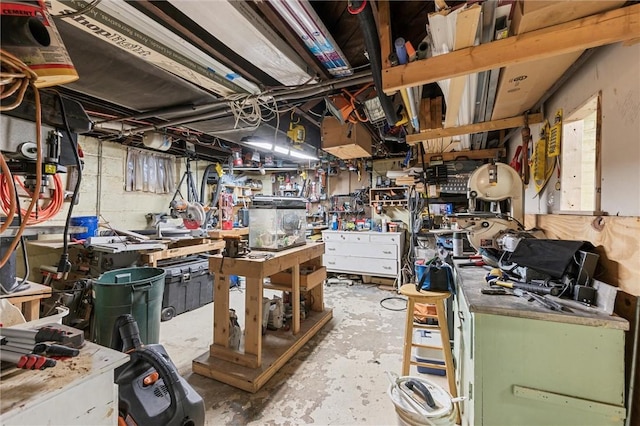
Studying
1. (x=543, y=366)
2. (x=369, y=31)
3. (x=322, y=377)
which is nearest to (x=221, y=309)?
(x=322, y=377)

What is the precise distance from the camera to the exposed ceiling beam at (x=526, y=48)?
97 cm

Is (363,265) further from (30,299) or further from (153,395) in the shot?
(30,299)

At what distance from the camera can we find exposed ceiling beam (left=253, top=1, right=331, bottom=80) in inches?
49.1

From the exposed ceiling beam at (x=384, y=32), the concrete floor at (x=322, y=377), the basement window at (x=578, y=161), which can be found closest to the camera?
the exposed ceiling beam at (x=384, y=32)

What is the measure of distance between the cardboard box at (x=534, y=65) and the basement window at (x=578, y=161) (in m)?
0.27

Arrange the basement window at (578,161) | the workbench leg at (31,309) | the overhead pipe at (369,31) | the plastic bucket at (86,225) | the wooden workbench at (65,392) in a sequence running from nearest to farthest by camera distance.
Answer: the wooden workbench at (65,392) < the overhead pipe at (369,31) < the basement window at (578,161) < the workbench leg at (31,309) < the plastic bucket at (86,225)

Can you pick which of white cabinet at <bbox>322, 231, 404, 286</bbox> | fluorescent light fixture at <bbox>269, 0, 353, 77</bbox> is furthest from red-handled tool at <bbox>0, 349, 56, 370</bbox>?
white cabinet at <bbox>322, 231, 404, 286</bbox>

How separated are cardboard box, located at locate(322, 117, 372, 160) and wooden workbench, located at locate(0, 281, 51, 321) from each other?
2625 millimetres

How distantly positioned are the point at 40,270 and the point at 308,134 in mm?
3740

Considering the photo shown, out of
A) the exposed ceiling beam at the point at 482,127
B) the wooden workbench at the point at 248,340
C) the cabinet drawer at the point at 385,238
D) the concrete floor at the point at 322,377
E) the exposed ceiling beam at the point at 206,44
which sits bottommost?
the concrete floor at the point at 322,377

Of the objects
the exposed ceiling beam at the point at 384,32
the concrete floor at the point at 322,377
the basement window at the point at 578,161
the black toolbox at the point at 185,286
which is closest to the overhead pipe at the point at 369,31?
the exposed ceiling beam at the point at 384,32

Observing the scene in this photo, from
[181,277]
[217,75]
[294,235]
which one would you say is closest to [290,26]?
[217,75]

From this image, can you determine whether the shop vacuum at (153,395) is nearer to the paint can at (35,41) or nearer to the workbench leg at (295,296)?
the paint can at (35,41)

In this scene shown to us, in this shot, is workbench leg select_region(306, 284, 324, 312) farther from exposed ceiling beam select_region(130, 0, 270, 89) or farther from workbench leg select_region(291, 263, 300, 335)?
exposed ceiling beam select_region(130, 0, 270, 89)
